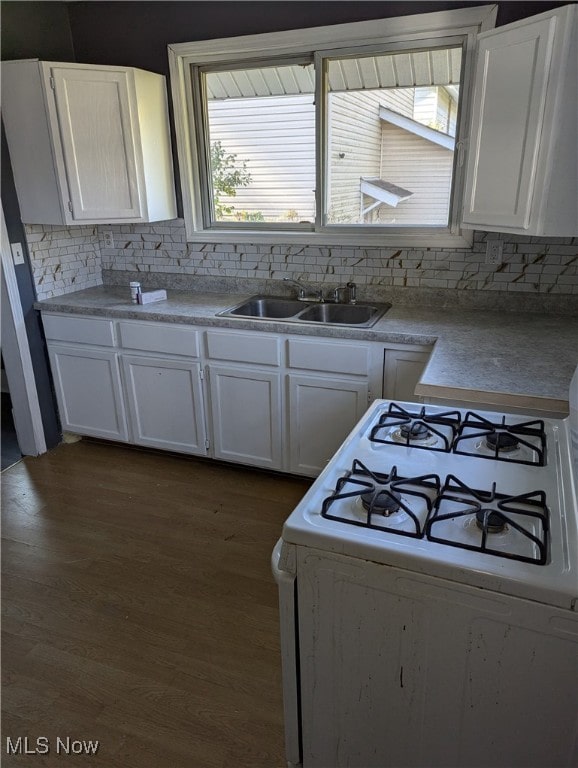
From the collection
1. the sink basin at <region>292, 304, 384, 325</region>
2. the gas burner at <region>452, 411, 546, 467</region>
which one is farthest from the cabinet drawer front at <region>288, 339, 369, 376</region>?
the gas burner at <region>452, 411, 546, 467</region>

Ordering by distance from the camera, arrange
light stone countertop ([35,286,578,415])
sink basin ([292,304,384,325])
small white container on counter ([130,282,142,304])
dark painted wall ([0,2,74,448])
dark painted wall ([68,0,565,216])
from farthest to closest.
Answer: small white container on counter ([130,282,142,304])
sink basin ([292,304,384,325])
dark painted wall ([0,2,74,448])
dark painted wall ([68,0,565,216])
light stone countertop ([35,286,578,415])

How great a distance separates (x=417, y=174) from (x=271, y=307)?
3.47 feet

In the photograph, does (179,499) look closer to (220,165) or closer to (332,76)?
(220,165)

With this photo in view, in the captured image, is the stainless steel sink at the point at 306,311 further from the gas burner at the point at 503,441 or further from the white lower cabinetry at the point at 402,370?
the gas burner at the point at 503,441

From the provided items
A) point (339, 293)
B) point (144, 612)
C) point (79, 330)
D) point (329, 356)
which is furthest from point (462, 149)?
point (144, 612)

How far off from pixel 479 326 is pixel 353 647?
177cm

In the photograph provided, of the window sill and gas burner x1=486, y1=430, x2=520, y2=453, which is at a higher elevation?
the window sill

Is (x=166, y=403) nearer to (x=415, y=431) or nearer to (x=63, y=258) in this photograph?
(x=63, y=258)

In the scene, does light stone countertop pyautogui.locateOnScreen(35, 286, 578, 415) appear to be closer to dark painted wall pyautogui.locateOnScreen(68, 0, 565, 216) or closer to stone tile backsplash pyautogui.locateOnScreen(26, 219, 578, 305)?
stone tile backsplash pyautogui.locateOnScreen(26, 219, 578, 305)

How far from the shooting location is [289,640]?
1.18m

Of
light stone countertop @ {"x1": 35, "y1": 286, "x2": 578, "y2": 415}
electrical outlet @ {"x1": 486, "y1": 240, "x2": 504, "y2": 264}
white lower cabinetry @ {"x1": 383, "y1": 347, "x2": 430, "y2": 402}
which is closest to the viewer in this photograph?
light stone countertop @ {"x1": 35, "y1": 286, "x2": 578, "y2": 415}

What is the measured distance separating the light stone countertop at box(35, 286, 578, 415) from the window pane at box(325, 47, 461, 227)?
0.57 meters

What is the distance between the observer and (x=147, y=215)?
3.02m

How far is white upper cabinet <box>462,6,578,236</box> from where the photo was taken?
1.85 meters
